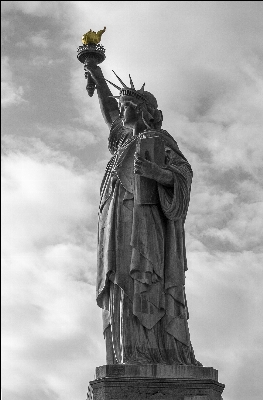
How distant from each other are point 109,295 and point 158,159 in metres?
2.70

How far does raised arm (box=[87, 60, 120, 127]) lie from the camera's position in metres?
18.2

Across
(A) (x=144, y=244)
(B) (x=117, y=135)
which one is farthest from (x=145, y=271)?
(B) (x=117, y=135)

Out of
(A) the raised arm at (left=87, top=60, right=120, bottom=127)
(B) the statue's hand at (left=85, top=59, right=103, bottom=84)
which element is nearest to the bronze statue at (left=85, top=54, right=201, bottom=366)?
(A) the raised arm at (left=87, top=60, right=120, bottom=127)

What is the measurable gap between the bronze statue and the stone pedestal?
0.34 meters

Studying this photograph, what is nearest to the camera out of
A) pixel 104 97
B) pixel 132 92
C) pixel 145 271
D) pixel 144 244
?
pixel 145 271

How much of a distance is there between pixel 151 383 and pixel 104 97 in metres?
6.83

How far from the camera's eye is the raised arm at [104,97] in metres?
18.2

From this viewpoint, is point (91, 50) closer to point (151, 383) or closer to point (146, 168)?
point (146, 168)

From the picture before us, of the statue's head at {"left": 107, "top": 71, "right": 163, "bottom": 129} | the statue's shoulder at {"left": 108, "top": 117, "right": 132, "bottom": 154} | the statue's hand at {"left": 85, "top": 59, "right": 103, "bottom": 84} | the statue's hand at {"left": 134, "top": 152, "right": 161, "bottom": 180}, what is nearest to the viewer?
the statue's hand at {"left": 134, "top": 152, "right": 161, "bottom": 180}

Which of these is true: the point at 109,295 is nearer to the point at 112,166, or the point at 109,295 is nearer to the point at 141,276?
the point at 141,276

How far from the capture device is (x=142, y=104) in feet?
54.9

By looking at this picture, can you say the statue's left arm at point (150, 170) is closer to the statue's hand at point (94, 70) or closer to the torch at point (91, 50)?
the statue's hand at point (94, 70)

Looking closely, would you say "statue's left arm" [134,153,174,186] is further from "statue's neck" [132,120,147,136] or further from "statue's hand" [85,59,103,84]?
"statue's hand" [85,59,103,84]

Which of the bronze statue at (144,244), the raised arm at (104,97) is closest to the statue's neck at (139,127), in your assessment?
the bronze statue at (144,244)
